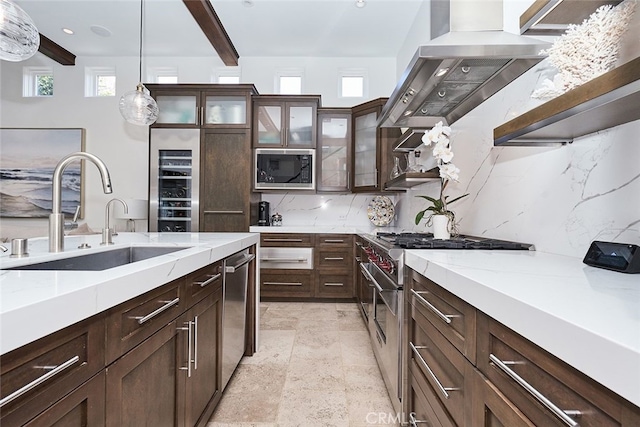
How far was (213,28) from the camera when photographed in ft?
11.8

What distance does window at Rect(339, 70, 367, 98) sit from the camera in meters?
4.64

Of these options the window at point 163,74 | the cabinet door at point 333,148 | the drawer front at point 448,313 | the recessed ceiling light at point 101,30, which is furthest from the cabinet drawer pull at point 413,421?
the recessed ceiling light at point 101,30

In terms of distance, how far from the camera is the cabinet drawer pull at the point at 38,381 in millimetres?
518

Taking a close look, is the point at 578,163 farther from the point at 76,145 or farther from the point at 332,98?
the point at 76,145

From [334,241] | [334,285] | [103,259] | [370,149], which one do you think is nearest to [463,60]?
[103,259]

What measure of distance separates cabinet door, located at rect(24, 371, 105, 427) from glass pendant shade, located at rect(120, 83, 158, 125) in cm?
247

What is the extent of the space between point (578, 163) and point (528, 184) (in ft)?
1.05

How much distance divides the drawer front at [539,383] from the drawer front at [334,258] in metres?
3.15

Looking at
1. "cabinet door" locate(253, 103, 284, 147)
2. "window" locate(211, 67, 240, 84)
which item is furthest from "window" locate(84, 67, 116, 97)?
"cabinet door" locate(253, 103, 284, 147)

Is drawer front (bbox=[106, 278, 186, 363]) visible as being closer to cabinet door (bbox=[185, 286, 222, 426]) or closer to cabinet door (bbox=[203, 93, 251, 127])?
cabinet door (bbox=[185, 286, 222, 426])

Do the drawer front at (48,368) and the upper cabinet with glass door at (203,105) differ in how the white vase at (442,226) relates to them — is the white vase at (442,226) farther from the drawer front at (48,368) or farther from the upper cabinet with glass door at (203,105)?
the upper cabinet with glass door at (203,105)

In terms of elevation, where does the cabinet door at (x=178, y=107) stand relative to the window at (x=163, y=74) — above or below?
below

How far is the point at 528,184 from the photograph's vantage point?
5.27ft

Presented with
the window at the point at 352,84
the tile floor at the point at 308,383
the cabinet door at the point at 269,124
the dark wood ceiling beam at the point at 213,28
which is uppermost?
the dark wood ceiling beam at the point at 213,28
